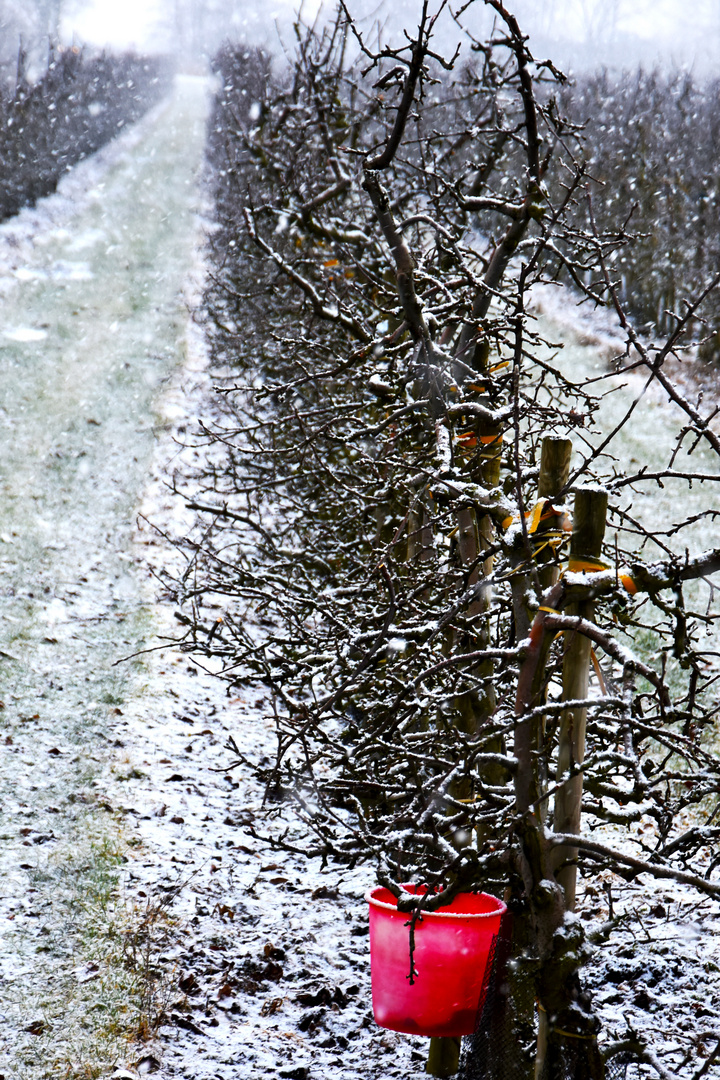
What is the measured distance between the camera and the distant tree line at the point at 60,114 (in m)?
22.3

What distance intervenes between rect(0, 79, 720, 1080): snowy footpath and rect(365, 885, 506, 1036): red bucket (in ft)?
2.19

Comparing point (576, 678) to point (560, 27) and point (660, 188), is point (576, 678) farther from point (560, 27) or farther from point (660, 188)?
point (560, 27)

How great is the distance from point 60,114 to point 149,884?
28771mm

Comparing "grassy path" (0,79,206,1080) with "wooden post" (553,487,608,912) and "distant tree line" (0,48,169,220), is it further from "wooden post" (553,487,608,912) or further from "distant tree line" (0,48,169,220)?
"wooden post" (553,487,608,912)

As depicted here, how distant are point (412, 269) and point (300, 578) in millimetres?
2683

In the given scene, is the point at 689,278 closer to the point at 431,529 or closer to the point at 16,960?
the point at 431,529

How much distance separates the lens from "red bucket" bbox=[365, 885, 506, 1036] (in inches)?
105

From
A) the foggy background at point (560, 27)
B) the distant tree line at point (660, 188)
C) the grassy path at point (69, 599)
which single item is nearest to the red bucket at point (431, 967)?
the grassy path at point (69, 599)

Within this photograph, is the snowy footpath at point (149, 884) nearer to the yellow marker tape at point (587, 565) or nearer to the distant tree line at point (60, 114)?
the yellow marker tape at point (587, 565)

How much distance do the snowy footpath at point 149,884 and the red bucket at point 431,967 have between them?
67 centimetres

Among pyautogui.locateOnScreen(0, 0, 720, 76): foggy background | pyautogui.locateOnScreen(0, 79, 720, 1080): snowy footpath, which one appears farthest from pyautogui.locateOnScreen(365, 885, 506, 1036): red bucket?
pyautogui.locateOnScreen(0, 0, 720, 76): foggy background

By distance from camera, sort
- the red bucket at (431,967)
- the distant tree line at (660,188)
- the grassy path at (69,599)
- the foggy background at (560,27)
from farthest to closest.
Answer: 1. the foggy background at (560,27)
2. the distant tree line at (660,188)
3. the grassy path at (69,599)
4. the red bucket at (431,967)

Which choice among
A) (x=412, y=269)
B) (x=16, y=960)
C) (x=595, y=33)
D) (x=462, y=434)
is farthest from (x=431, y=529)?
(x=595, y=33)

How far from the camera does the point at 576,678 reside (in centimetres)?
259
